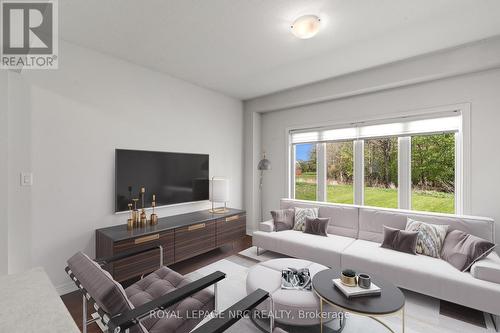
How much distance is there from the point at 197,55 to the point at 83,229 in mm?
2507

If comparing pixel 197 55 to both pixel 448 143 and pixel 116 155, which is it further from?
pixel 448 143

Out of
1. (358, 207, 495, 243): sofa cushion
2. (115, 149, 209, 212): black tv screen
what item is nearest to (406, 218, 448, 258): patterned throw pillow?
(358, 207, 495, 243): sofa cushion

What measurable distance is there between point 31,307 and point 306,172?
4030 mm

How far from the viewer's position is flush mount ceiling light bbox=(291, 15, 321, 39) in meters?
2.12

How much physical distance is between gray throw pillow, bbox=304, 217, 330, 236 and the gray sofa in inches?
3.8

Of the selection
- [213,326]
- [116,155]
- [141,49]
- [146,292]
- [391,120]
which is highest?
[141,49]

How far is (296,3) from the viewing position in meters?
1.97

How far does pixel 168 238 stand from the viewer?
2.87 m

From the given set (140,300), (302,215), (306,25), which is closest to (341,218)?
(302,215)

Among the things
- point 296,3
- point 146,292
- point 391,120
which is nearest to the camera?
point 146,292

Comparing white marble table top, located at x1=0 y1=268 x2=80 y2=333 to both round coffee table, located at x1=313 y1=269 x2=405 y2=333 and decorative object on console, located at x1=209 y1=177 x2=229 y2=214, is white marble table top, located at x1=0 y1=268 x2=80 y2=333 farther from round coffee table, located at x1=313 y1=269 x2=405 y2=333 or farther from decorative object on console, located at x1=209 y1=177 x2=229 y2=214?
decorative object on console, located at x1=209 y1=177 x2=229 y2=214

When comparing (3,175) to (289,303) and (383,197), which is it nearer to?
(289,303)

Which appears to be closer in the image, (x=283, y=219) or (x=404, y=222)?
(x=404, y=222)

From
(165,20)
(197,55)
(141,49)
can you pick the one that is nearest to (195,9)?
(165,20)
